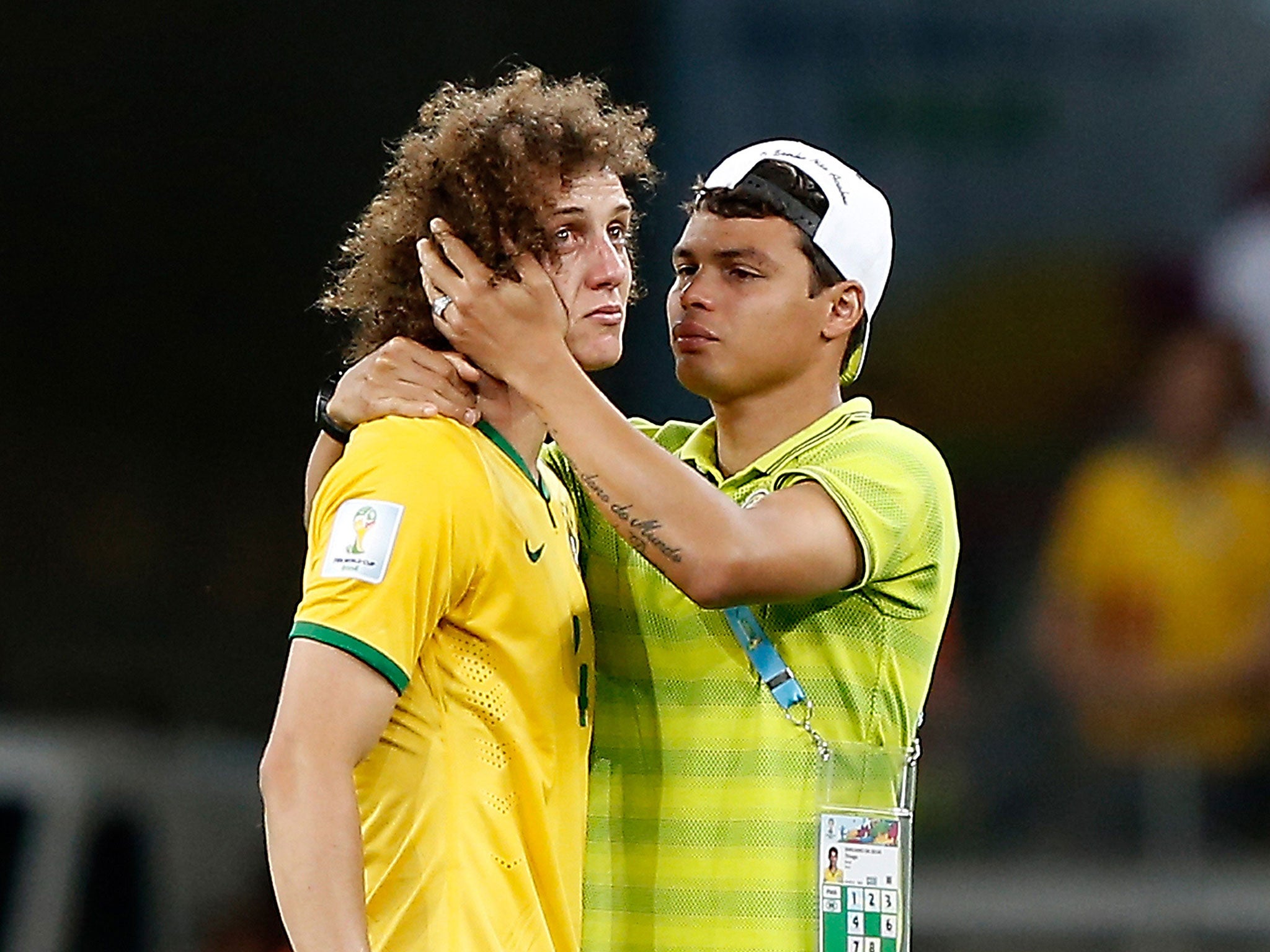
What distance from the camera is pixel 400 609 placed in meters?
1.70

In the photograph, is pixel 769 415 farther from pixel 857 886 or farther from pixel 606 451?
pixel 857 886

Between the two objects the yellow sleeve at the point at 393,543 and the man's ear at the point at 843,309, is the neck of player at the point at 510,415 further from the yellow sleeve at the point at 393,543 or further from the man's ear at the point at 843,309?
the man's ear at the point at 843,309

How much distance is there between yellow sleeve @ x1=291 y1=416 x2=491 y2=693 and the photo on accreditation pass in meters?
0.52

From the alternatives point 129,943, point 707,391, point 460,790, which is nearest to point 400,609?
point 460,790

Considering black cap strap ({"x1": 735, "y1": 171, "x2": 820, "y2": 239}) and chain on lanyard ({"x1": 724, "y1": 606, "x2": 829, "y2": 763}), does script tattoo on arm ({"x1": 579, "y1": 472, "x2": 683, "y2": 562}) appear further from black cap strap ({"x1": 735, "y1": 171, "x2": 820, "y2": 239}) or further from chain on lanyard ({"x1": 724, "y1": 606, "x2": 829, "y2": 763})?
black cap strap ({"x1": 735, "y1": 171, "x2": 820, "y2": 239})

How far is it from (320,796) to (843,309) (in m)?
0.93

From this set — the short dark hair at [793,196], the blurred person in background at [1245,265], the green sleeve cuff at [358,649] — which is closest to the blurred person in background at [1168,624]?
the blurred person in background at [1245,265]

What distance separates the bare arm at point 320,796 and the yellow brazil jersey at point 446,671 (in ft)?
0.11

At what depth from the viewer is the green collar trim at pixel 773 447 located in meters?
2.15

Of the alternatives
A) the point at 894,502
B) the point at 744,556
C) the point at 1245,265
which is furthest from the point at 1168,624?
the point at 744,556

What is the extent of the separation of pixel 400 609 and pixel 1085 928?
3430mm

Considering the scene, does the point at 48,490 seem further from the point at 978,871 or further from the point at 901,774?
the point at 901,774

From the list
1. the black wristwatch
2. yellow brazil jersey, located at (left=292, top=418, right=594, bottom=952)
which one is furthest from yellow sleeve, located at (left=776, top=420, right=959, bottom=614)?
the black wristwatch

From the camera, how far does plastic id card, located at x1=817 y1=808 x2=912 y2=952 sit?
1.98 metres
